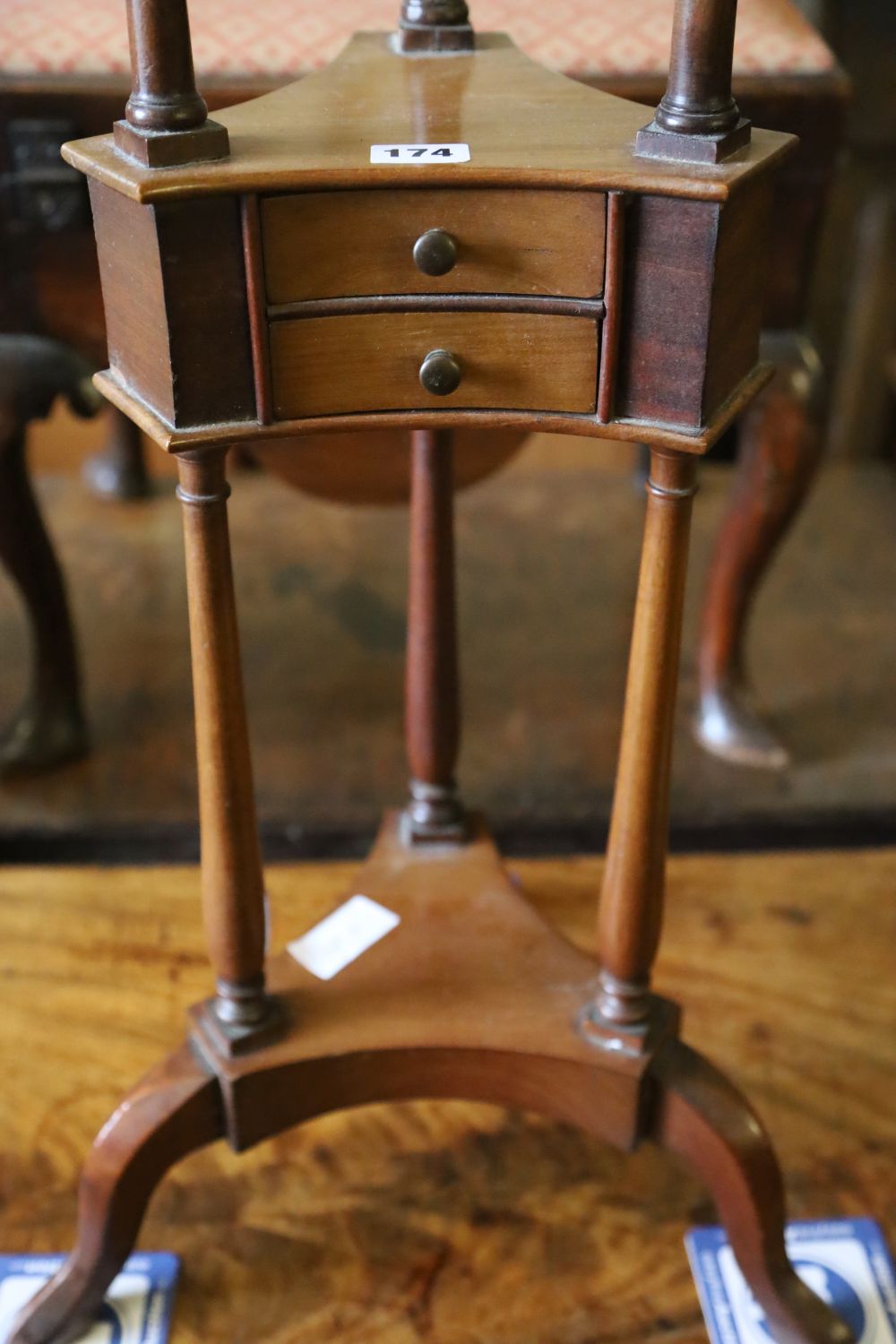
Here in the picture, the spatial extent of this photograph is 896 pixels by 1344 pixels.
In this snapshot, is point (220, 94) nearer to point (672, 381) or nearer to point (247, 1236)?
point (672, 381)

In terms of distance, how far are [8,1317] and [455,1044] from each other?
13.5 inches

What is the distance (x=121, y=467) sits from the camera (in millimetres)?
1922

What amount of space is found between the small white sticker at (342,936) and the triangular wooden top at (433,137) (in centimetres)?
55

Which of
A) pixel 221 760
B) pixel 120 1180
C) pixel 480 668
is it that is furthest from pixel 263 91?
pixel 120 1180

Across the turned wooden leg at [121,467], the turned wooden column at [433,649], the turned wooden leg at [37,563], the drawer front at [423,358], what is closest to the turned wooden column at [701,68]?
the drawer front at [423,358]

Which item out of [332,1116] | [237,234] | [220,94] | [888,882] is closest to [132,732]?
[332,1116]

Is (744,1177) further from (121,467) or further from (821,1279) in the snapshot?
(121,467)

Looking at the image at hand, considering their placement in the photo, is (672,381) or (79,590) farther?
(79,590)

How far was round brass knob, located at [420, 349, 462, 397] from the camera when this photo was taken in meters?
0.72

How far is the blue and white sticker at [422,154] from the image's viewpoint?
0.68 m

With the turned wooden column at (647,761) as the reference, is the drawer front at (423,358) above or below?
above

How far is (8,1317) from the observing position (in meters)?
0.96

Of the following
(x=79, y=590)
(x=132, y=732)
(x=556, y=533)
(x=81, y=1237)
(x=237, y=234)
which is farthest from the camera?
(x=556, y=533)

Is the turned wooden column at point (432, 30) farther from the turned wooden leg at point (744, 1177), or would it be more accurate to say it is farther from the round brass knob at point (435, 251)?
the turned wooden leg at point (744, 1177)
